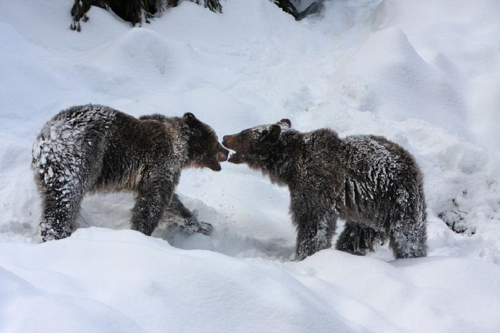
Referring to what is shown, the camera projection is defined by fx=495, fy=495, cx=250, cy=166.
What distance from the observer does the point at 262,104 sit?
1002cm

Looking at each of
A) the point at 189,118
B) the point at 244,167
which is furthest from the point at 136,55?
the point at 189,118

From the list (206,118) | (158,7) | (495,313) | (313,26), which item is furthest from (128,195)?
(313,26)

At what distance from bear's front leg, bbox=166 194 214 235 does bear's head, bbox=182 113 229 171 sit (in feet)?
1.86

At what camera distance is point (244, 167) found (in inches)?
319

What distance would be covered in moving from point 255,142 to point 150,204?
1.53 m

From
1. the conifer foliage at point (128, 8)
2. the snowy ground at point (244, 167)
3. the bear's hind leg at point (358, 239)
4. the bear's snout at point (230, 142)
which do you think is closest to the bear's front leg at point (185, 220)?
the snowy ground at point (244, 167)

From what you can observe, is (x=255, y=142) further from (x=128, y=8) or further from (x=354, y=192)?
(x=128, y=8)

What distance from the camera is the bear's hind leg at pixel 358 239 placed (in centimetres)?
572

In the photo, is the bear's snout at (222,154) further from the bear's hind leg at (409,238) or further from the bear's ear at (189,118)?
the bear's hind leg at (409,238)

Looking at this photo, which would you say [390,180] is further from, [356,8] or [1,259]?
[356,8]

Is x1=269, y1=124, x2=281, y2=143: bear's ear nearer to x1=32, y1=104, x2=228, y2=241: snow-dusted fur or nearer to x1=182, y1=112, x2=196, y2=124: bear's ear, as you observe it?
x1=32, y1=104, x2=228, y2=241: snow-dusted fur

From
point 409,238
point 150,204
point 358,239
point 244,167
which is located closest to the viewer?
point 409,238

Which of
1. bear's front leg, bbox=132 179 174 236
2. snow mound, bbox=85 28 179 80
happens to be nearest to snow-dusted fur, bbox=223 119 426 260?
bear's front leg, bbox=132 179 174 236

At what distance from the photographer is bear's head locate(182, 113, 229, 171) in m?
6.26
